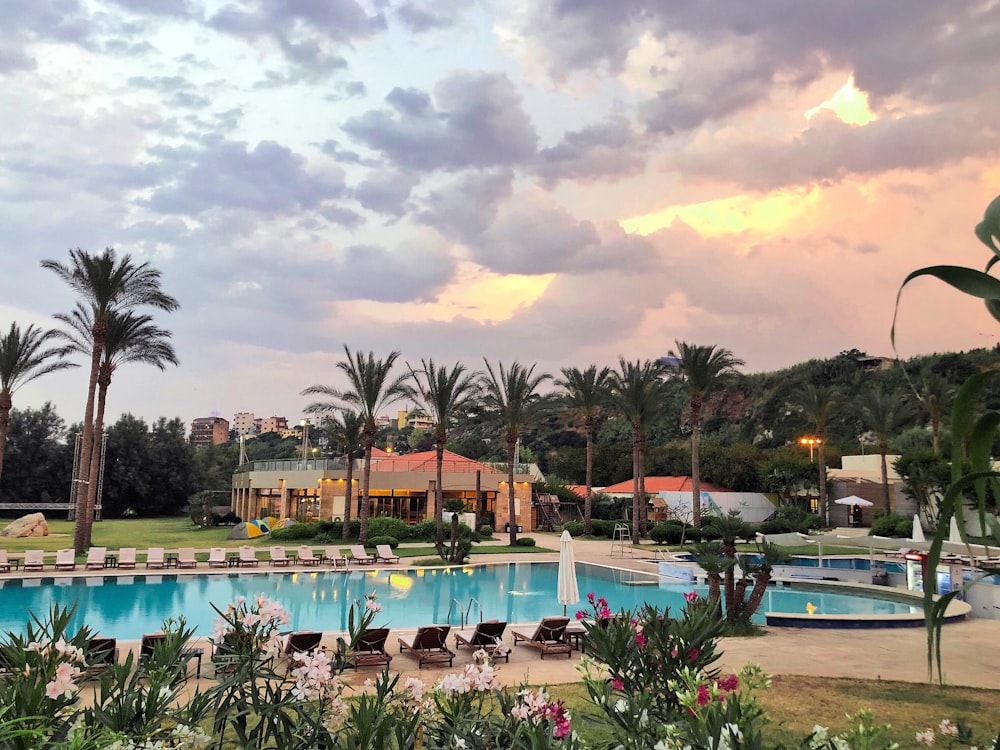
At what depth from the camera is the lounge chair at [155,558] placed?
22.1 m

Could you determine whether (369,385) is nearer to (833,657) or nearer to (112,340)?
(112,340)

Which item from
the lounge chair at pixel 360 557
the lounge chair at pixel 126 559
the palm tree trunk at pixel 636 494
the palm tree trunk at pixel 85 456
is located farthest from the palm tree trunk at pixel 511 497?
the palm tree trunk at pixel 85 456

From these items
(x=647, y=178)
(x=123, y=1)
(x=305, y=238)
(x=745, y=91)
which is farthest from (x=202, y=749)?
(x=305, y=238)

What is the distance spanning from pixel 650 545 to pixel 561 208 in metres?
15.0

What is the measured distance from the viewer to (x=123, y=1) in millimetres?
17531

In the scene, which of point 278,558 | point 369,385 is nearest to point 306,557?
point 278,558

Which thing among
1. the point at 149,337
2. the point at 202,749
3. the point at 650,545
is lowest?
the point at 650,545

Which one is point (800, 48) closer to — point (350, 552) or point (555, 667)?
point (555, 667)

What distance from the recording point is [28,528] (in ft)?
107

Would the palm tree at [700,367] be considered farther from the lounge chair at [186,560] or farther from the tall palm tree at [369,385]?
the lounge chair at [186,560]

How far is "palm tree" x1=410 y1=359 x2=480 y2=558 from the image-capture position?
104 ft

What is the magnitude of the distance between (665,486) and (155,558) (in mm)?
31798

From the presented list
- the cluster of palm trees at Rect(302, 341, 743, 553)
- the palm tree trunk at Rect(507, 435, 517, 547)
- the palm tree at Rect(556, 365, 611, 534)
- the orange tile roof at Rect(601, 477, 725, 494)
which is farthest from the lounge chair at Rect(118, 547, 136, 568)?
the orange tile roof at Rect(601, 477, 725, 494)

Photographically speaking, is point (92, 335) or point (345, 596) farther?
point (92, 335)
